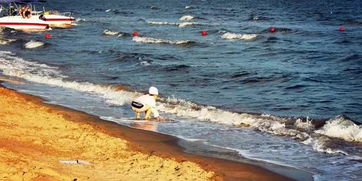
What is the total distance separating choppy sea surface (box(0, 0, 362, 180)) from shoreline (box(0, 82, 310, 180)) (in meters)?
0.61

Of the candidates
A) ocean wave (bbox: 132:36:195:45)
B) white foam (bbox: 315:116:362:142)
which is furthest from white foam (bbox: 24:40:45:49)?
white foam (bbox: 315:116:362:142)

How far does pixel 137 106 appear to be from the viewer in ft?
50.3

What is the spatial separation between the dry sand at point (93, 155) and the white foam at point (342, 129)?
3.76 meters

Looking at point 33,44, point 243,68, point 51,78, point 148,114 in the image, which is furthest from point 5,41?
point 148,114

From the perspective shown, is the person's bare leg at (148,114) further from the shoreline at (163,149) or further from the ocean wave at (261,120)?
the ocean wave at (261,120)

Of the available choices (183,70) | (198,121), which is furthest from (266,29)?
(198,121)

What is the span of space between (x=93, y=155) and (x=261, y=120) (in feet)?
20.5

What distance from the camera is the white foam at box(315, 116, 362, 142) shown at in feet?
44.6

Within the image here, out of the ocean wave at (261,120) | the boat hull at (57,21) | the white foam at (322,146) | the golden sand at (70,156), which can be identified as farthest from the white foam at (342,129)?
the boat hull at (57,21)

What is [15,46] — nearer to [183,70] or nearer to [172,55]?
[172,55]

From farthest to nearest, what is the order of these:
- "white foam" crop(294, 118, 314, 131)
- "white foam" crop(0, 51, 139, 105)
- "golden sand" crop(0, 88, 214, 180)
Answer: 1. "white foam" crop(0, 51, 139, 105)
2. "white foam" crop(294, 118, 314, 131)
3. "golden sand" crop(0, 88, 214, 180)

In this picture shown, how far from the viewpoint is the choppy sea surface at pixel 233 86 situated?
1302 cm

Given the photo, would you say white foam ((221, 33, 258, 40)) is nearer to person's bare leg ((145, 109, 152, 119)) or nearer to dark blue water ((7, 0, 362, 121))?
dark blue water ((7, 0, 362, 121))

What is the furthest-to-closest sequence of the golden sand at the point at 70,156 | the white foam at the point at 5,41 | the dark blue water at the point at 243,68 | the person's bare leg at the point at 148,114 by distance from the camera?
the white foam at the point at 5,41 → the dark blue water at the point at 243,68 → the person's bare leg at the point at 148,114 → the golden sand at the point at 70,156
